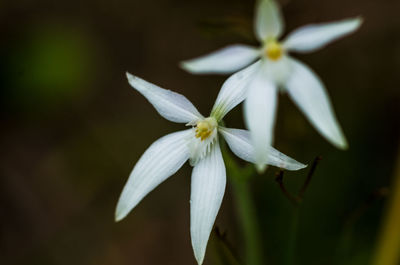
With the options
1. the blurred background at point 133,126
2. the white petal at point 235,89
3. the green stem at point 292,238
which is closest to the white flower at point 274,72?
the white petal at point 235,89

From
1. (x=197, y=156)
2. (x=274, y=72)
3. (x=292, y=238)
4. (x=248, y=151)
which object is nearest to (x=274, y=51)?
(x=274, y=72)

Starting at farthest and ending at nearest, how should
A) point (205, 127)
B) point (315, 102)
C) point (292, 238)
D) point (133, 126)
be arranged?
point (133, 126), point (292, 238), point (205, 127), point (315, 102)

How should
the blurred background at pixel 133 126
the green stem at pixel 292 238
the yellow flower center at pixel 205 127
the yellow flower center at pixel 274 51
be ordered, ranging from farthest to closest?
the blurred background at pixel 133 126, the green stem at pixel 292 238, the yellow flower center at pixel 205 127, the yellow flower center at pixel 274 51

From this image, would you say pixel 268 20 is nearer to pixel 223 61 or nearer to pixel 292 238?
pixel 223 61

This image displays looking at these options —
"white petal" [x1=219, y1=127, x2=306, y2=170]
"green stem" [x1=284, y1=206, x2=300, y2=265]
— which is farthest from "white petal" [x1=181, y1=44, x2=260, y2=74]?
"green stem" [x1=284, y1=206, x2=300, y2=265]

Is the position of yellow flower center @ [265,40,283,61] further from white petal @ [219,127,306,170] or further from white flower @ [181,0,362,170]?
white petal @ [219,127,306,170]

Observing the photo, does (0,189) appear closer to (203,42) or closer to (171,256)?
(171,256)

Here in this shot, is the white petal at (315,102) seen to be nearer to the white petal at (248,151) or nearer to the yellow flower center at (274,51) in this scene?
the yellow flower center at (274,51)
